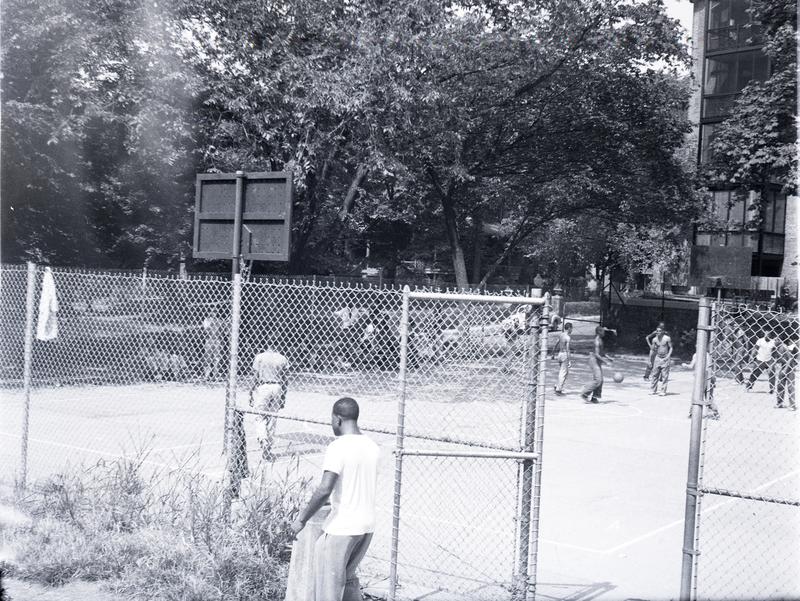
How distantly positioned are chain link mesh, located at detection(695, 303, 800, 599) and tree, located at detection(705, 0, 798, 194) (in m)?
7.98

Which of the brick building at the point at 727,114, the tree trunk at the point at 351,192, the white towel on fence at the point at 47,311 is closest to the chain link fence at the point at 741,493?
the white towel on fence at the point at 47,311

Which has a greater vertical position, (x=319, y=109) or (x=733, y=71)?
(x=733, y=71)

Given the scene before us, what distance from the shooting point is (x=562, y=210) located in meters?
29.7

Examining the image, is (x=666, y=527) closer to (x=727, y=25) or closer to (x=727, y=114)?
(x=727, y=114)

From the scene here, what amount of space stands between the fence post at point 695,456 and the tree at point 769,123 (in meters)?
21.2

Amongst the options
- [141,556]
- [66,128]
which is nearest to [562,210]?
[66,128]

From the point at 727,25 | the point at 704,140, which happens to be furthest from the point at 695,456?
the point at 727,25

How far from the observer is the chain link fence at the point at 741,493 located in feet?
16.4

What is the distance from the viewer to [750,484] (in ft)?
35.1

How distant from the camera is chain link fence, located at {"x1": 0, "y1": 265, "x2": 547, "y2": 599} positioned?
622 centimetres

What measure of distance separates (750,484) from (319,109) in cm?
1213

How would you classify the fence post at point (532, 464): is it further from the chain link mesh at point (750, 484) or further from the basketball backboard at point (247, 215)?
the basketball backboard at point (247, 215)

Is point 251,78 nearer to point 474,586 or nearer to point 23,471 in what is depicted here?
point 23,471

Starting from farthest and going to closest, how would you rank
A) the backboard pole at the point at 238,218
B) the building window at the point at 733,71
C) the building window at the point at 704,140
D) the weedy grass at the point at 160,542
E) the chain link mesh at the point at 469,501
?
the building window at the point at 704,140, the building window at the point at 733,71, the backboard pole at the point at 238,218, the chain link mesh at the point at 469,501, the weedy grass at the point at 160,542
